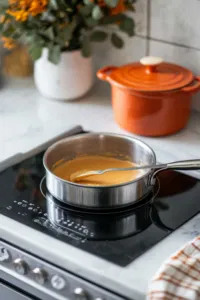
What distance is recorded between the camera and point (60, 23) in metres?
1.51

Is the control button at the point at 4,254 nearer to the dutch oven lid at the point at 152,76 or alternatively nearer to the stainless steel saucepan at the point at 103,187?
the stainless steel saucepan at the point at 103,187

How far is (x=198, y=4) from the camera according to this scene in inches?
58.7

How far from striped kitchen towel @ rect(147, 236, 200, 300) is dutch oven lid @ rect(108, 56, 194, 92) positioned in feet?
1.57

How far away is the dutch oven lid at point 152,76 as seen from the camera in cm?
139

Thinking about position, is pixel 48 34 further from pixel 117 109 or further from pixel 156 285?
pixel 156 285

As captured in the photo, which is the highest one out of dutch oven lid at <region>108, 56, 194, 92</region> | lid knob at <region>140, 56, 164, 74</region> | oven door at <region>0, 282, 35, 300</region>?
lid knob at <region>140, 56, 164, 74</region>

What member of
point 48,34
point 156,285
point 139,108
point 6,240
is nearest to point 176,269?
point 156,285

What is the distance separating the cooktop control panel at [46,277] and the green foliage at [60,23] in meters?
0.57

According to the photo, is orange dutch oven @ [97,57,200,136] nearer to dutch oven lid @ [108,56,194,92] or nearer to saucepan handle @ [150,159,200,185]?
dutch oven lid @ [108,56,194,92]

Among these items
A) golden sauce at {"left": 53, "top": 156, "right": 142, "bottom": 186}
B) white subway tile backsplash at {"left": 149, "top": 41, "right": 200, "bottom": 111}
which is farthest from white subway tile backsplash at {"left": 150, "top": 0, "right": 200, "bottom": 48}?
golden sauce at {"left": 53, "top": 156, "right": 142, "bottom": 186}

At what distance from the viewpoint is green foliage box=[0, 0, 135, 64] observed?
1.48m

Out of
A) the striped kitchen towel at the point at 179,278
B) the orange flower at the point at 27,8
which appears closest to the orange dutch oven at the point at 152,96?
the orange flower at the point at 27,8

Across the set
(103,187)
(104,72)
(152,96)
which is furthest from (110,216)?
(104,72)

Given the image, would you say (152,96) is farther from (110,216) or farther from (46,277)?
(46,277)
